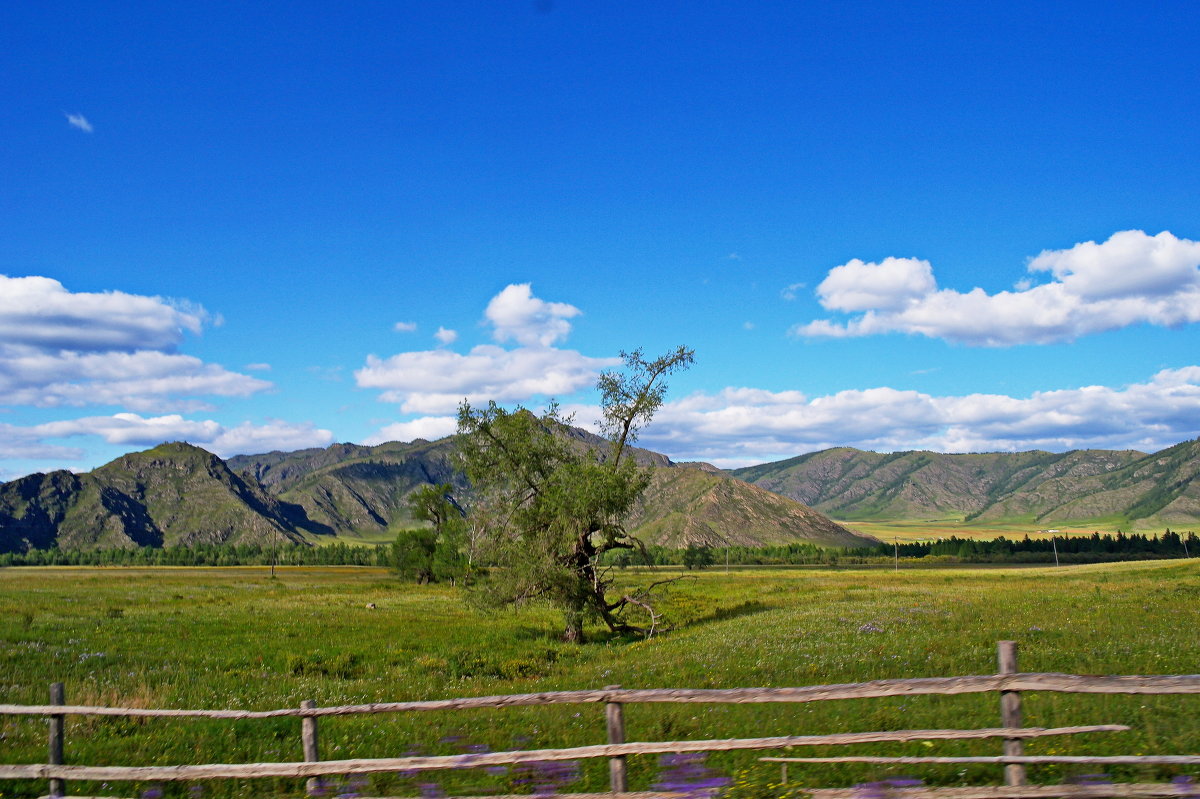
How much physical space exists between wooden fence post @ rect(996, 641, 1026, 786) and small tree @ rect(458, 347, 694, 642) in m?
25.4

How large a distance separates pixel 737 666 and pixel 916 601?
92.5 feet

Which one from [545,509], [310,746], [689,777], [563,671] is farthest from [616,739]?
[545,509]

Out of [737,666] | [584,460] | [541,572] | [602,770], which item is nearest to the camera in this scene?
[602,770]

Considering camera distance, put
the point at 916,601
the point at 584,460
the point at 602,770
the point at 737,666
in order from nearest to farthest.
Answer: the point at 602,770 < the point at 737,666 < the point at 584,460 < the point at 916,601

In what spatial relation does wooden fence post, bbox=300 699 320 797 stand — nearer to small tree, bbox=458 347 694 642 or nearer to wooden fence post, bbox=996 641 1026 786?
wooden fence post, bbox=996 641 1026 786

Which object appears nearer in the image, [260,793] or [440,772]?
[260,793]

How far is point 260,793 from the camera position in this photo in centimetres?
1198

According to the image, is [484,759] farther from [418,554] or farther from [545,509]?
[418,554]

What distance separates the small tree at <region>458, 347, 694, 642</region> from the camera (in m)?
35.5

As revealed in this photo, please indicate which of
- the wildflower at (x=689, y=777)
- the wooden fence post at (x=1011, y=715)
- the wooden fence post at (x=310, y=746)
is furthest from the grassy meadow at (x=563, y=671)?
the wooden fence post at (x=1011, y=715)

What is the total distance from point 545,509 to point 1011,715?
27.7m

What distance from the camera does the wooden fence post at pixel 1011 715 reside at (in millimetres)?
9570

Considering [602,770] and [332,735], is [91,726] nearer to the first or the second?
[332,735]

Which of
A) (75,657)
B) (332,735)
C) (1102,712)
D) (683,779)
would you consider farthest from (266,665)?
(1102,712)
